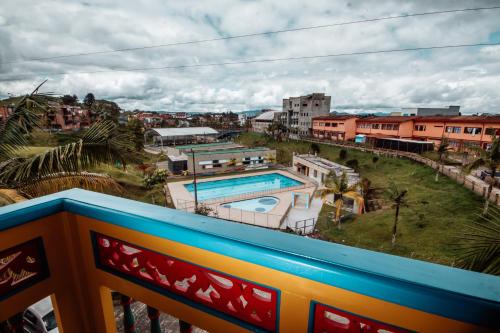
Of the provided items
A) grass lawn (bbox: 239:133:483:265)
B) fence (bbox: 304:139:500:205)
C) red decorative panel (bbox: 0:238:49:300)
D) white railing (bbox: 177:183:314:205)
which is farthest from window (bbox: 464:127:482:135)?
red decorative panel (bbox: 0:238:49:300)

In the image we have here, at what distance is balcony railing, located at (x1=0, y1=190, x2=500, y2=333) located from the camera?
2.67 ft

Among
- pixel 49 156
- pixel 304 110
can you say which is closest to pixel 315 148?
pixel 304 110

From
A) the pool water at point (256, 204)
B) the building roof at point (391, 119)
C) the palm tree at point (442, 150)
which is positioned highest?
the building roof at point (391, 119)

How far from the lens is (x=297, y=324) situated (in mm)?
1028

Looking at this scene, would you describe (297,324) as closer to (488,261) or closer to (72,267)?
(72,267)

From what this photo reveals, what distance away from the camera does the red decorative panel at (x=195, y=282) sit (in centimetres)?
112

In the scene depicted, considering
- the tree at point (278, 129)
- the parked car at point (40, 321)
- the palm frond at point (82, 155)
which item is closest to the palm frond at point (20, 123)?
the palm frond at point (82, 155)

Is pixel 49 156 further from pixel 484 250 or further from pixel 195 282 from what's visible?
pixel 484 250

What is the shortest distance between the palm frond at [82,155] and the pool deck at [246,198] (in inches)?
546

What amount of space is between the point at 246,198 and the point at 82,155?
1945cm

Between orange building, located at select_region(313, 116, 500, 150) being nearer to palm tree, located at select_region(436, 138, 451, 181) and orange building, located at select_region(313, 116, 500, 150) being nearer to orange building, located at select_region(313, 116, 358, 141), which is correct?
orange building, located at select_region(313, 116, 358, 141)

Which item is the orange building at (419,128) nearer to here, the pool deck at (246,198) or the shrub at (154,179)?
the pool deck at (246,198)

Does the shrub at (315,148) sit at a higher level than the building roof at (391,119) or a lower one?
lower

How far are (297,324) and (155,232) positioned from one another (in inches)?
32.5
